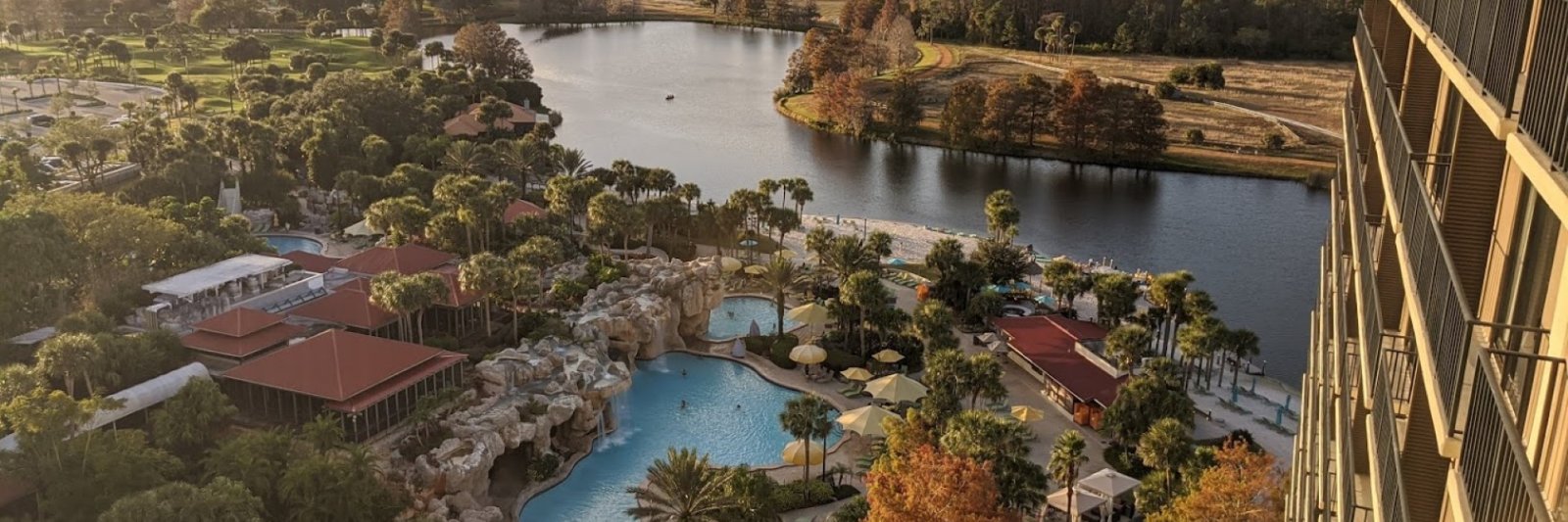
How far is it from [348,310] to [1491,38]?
145ft

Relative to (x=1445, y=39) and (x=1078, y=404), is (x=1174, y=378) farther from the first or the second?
(x=1445, y=39)

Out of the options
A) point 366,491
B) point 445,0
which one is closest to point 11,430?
point 366,491

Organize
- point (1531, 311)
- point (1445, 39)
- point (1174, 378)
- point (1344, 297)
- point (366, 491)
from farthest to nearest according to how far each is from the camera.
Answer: point (1174, 378) → point (366, 491) → point (1344, 297) → point (1445, 39) → point (1531, 311)

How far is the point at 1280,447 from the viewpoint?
4131 centimetres

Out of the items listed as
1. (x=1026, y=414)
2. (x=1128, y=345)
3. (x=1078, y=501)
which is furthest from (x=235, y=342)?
(x=1128, y=345)

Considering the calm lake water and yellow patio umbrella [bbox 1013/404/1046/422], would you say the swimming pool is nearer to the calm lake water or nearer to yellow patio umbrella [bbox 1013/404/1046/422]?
yellow patio umbrella [bbox 1013/404/1046/422]

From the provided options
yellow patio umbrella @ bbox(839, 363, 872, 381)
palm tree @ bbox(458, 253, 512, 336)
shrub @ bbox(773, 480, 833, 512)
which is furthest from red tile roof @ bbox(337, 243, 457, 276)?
shrub @ bbox(773, 480, 833, 512)

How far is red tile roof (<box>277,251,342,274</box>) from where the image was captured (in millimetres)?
54156

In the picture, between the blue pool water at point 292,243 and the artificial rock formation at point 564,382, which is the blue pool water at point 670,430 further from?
the blue pool water at point 292,243

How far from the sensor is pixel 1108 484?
119ft

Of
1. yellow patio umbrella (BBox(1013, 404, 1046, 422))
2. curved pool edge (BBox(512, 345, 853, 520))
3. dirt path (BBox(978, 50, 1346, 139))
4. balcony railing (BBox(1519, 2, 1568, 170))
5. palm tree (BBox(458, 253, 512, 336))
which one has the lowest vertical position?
curved pool edge (BBox(512, 345, 853, 520))

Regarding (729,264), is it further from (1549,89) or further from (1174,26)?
(1174,26)

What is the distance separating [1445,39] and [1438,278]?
11.8ft

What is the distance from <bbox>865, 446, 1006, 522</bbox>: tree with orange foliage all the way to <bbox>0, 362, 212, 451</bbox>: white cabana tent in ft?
72.0
